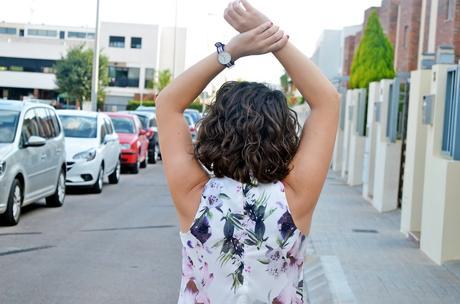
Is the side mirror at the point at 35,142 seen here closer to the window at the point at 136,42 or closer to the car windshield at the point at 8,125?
the car windshield at the point at 8,125

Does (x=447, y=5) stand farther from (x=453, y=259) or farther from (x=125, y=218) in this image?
(x=453, y=259)

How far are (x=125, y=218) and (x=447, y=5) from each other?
15554 mm

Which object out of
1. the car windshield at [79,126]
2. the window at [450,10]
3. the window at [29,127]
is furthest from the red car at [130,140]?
the window at [29,127]

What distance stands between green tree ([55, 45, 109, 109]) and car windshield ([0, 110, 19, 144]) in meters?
56.9

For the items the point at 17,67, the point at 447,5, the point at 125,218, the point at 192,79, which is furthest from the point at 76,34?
the point at 192,79

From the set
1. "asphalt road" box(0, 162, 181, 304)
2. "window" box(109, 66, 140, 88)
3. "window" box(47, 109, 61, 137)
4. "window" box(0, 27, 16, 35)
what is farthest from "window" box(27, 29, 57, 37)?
"window" box(47, 109, 61, 137)

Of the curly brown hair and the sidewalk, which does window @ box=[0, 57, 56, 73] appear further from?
the curly brown hair

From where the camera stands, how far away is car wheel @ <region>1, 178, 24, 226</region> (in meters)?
12.3

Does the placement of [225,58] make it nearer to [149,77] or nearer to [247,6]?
[247,6]

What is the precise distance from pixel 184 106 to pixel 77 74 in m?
69.3

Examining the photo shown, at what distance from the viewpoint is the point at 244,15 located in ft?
9.39

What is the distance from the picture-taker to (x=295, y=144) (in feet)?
9.59

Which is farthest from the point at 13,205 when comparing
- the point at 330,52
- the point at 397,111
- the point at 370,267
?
the point at 330,52

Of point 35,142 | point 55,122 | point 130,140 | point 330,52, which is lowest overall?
point 130,140
